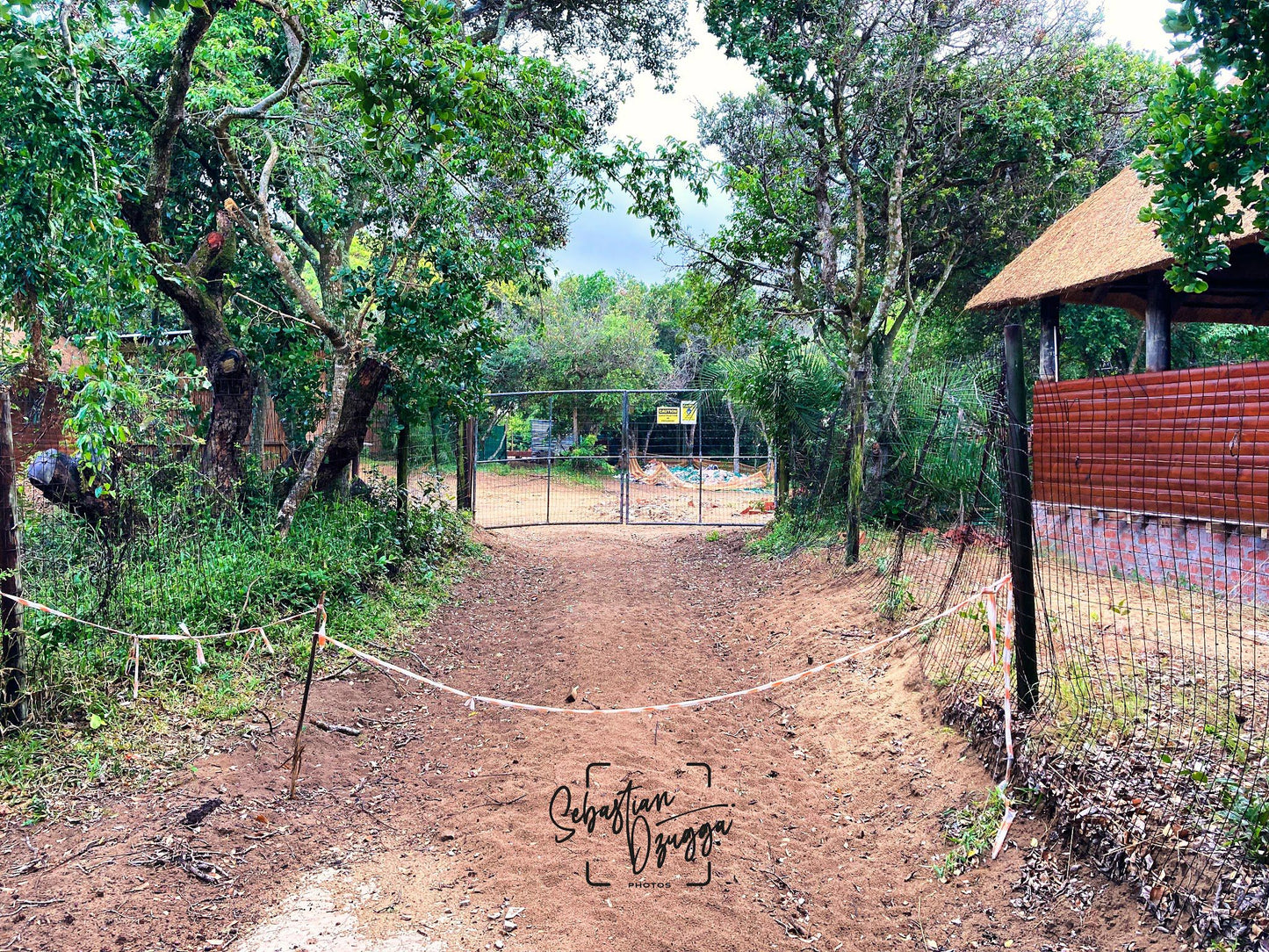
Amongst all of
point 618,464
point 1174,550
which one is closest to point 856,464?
point 1174,550

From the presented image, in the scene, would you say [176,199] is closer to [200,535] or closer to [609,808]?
[200,535]

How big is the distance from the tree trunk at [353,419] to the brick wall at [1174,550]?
636cm

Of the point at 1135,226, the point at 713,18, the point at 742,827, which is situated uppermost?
the point at 713,18

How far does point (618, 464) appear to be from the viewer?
71.4 ft

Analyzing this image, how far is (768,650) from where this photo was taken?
20.1 feet

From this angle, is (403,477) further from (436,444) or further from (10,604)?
→ (10,604)

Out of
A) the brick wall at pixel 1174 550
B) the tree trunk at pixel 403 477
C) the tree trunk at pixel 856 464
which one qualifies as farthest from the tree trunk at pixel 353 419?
the brick wall at pixel 1174 550

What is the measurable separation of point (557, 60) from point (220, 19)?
5157 mm

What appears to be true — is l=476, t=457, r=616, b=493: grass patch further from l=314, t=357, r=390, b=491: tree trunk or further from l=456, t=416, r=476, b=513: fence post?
l=314, t=357, r=390, b=491: tree trunk

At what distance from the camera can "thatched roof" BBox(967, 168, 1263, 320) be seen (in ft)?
26.2

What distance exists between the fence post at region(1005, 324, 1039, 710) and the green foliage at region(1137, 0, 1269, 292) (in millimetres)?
1272

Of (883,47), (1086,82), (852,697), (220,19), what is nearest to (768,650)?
(852,697)

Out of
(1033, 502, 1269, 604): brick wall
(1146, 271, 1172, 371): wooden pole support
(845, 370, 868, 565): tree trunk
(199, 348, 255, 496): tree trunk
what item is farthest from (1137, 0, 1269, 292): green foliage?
(199, 348, 255, 496): tree trunk

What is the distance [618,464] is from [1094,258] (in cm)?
1457
